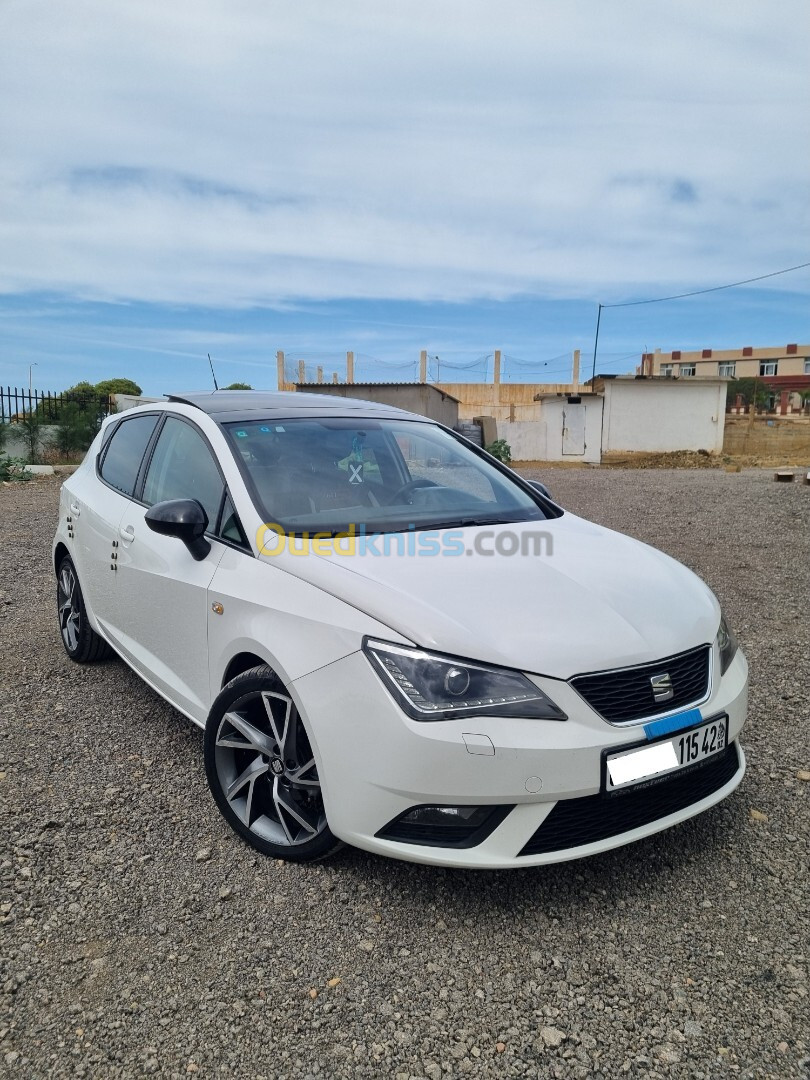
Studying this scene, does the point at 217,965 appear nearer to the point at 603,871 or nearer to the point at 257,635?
the point at 257,635

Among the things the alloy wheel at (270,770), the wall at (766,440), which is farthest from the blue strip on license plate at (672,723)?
the wall at (766,440)

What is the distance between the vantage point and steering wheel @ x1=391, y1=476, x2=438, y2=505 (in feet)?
10.9

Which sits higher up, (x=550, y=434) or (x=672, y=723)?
(x=672, y=723)

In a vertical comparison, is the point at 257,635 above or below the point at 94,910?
above

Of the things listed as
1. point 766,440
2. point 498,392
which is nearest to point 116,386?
point 498,392

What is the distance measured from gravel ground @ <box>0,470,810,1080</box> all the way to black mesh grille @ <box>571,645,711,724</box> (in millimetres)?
650

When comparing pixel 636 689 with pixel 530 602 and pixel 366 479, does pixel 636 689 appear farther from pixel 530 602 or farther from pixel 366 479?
pixel 366 479

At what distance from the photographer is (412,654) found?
222cm

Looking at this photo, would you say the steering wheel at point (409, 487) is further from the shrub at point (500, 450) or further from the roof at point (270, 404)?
the shrub at point (500, 450)

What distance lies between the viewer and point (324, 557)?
103 inches

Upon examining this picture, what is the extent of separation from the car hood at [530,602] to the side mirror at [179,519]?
41 centimetres

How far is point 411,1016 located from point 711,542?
24.4 ft

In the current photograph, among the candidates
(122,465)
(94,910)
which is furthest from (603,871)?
(122,465)

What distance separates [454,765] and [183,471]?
2012 mm
